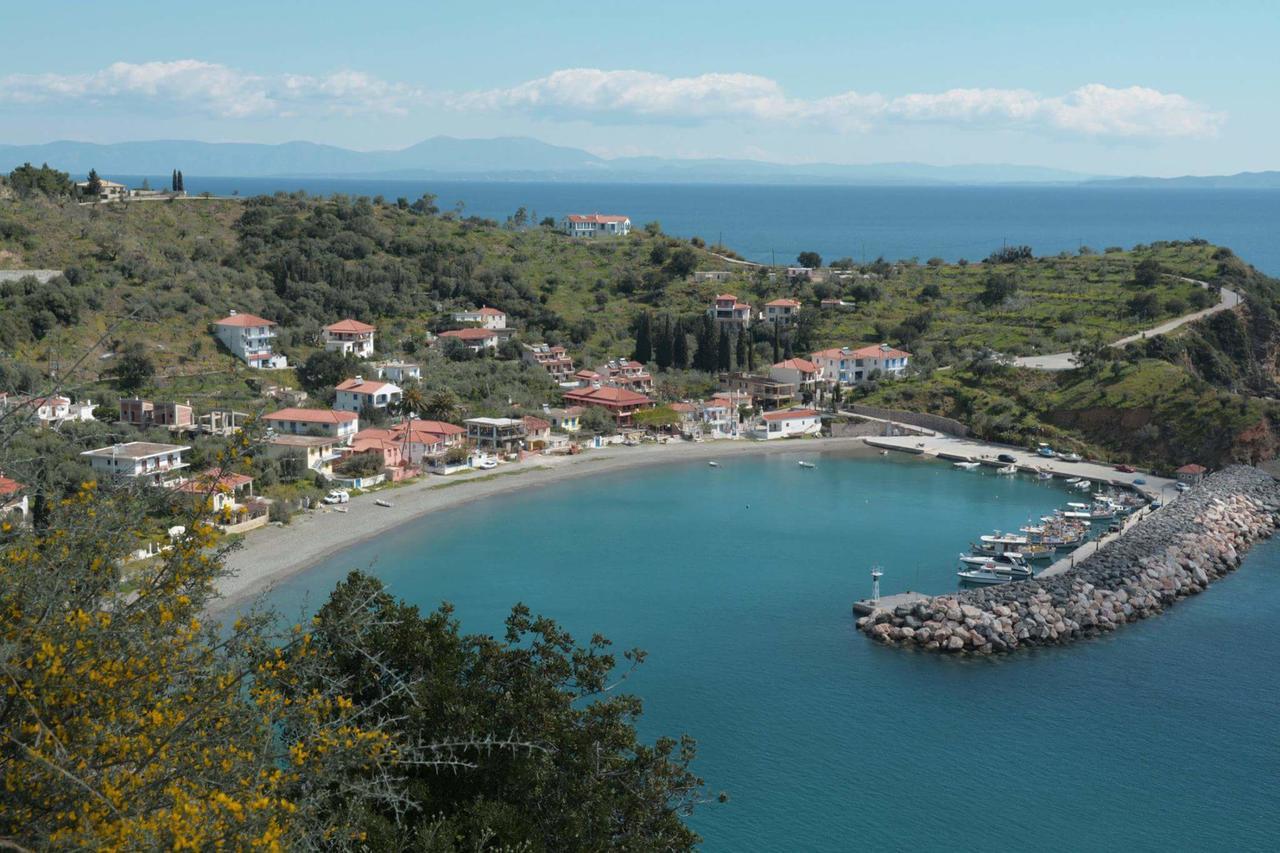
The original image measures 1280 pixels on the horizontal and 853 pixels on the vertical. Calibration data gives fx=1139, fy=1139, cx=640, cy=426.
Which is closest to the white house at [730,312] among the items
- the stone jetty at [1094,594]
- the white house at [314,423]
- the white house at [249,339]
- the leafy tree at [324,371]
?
the leafy tree at [324,371]

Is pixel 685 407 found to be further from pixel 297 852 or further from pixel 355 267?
pixel 297 852

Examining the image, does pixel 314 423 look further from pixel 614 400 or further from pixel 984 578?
pixel 984 578

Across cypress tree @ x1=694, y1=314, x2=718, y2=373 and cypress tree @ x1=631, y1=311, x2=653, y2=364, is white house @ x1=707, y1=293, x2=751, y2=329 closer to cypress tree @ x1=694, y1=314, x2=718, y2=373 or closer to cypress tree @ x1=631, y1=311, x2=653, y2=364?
cypress tree @ x1=694, y1=314, x2=718, y2=373

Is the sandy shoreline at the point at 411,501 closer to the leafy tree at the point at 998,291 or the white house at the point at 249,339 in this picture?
the white house at the point at 249,339

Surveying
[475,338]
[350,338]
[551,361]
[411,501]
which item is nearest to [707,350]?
[551,361]

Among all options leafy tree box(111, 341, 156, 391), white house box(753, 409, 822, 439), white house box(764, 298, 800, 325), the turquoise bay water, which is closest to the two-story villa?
white house box(753, 409, 822, 439)

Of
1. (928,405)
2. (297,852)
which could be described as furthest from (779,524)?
(297,852)
